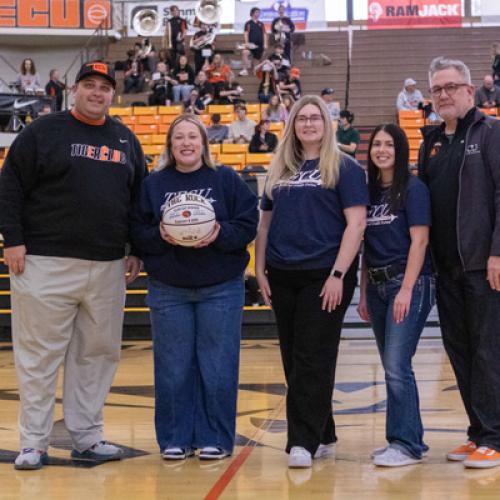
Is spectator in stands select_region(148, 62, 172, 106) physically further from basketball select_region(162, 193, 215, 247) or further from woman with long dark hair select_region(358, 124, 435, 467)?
woman with long dark hair select_region(358, 124, 435, 467)

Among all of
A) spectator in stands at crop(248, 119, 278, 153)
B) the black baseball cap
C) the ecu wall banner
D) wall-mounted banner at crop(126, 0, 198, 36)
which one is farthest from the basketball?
wall-mounted banner at crop(126, 0, 198, 36)

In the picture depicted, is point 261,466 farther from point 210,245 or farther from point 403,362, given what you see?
point 210,245

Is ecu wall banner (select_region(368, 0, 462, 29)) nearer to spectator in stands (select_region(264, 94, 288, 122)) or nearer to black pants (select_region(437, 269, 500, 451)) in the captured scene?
spectator in stands (select_region(264, 94, 288, 122))

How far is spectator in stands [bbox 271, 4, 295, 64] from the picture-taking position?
17312mm

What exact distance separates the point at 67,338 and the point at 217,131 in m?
10.6

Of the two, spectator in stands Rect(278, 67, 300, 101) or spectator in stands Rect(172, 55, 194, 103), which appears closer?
spectator in stands Rect(278, 67, 300, 101)

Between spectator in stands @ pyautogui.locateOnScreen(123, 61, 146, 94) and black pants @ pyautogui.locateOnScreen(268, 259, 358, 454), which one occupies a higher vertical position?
spectator in stands @ pyautogui.locateOnScreen(123, 61, 146, 94)

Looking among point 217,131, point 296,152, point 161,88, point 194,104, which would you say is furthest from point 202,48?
point 296,152

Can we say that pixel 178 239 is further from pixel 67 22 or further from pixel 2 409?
pixel 67 22

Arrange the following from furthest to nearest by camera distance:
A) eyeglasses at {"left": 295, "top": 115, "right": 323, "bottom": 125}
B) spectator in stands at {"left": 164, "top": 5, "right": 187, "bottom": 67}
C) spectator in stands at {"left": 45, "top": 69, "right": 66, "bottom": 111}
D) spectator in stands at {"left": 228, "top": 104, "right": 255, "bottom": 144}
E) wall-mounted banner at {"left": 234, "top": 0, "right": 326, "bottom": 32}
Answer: wall-mounted banner at {"left": 234, "top": 0, "right": 326, "bottom": 32} < spectator in stands at {"left": 164, "top": 5, "right": 187, "bottom": 67} < spectator in stands at {"left": 45, "top": 69, "right": 66, "bottom": 111} < spectator in stands at {"left": 228, "top": 104, "right": 255, "bottom": 144} < eyeglasses at {"left": 295, "top": 115, "right": 323, "bottom": 125}

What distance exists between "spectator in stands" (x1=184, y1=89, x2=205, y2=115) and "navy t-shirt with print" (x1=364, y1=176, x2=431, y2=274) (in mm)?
11466

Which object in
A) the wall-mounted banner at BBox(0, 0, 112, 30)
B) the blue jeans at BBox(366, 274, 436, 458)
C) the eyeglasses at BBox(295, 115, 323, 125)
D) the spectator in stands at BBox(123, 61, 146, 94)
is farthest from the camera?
the wall-mounted banner at BBox(0, 0, 112, 30)

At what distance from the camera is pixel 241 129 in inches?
570

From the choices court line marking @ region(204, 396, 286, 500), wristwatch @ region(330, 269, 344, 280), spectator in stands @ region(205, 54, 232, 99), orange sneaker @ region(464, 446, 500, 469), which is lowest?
court line marking @ region(204, 396, 286, 500)
